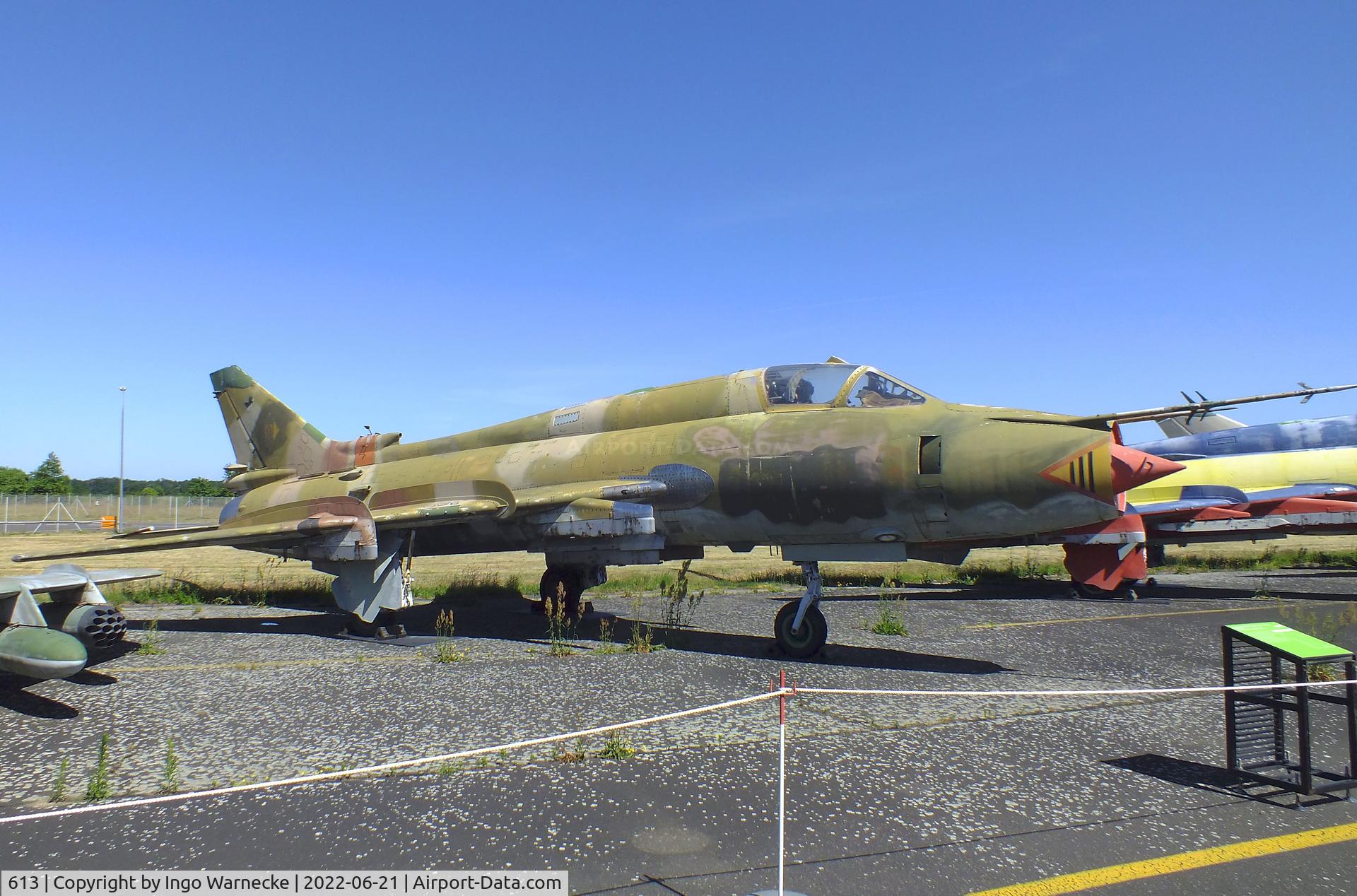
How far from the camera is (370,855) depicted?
14.0ft

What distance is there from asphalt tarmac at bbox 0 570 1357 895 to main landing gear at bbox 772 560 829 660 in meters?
0.52

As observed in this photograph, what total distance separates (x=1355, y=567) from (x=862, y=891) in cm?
2701

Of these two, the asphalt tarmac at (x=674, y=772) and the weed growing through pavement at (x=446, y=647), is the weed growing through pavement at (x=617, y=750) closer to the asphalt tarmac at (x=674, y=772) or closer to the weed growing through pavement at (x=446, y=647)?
the asphalt tarmac at (x=674, y=772)

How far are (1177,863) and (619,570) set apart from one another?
22.2 metres

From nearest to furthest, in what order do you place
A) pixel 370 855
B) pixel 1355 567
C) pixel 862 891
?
1. pixel 862 891
2. pixel 370 855
3. pixel 1355 567

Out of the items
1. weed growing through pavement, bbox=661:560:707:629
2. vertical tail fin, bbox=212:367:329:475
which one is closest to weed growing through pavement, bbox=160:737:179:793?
weed growing through pavement, bbox=661:560:707:629

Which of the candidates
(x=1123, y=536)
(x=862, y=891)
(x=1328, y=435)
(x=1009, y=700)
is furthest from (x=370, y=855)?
(x=1328, y=435)

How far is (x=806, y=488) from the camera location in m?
9.41

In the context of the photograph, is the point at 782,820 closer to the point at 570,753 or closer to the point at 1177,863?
the point at 1177,863

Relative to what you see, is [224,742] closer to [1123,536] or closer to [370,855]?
[370,855]

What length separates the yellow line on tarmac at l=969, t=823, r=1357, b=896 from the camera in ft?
12.9

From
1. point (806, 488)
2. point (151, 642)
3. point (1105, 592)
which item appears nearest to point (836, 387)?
point (806, 488)

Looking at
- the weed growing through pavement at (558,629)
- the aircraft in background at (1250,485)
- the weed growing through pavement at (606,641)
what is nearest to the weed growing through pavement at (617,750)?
the weed growing through pavement at (558,629)

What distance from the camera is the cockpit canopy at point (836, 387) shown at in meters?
9.70
